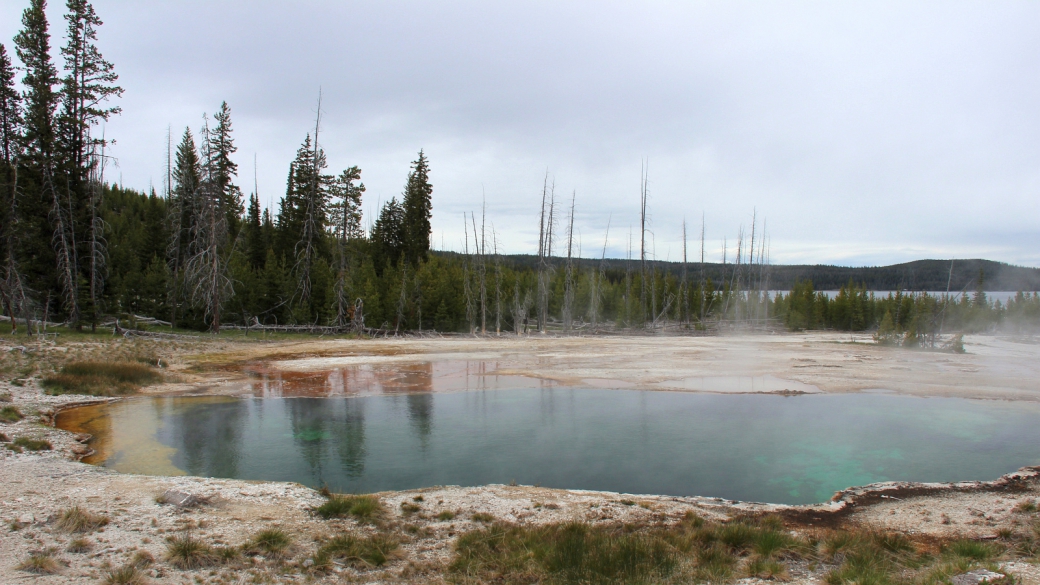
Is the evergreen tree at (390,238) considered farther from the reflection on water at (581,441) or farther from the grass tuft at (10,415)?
the grass tuft at (10,415)

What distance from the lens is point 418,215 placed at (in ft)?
162

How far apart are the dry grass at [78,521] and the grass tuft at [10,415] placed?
7009mm

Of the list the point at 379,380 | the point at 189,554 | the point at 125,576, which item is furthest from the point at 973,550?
the point at 379,380

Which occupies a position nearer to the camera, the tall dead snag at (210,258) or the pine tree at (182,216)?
the tall dead snag at (210,258)

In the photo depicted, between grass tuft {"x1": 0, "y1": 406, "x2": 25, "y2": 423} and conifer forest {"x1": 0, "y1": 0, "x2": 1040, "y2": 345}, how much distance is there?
1145cm

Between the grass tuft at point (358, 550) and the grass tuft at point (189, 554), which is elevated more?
the grass tuft at point (189, 554)

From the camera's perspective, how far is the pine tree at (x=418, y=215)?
160 feet

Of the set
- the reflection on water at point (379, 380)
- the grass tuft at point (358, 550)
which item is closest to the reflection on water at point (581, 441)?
the reflection on water at point (379, 380)

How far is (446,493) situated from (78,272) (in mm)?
25960

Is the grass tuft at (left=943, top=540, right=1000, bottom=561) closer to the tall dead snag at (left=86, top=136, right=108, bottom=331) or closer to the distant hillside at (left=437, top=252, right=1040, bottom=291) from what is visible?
the tall dead snag at (left=86, top=136, right=108, bottom=331)

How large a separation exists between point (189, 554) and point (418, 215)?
147 feet

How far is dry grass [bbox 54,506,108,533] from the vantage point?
656 cm

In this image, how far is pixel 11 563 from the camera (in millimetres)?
5586

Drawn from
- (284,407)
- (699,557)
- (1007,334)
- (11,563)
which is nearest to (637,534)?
(699,557)
